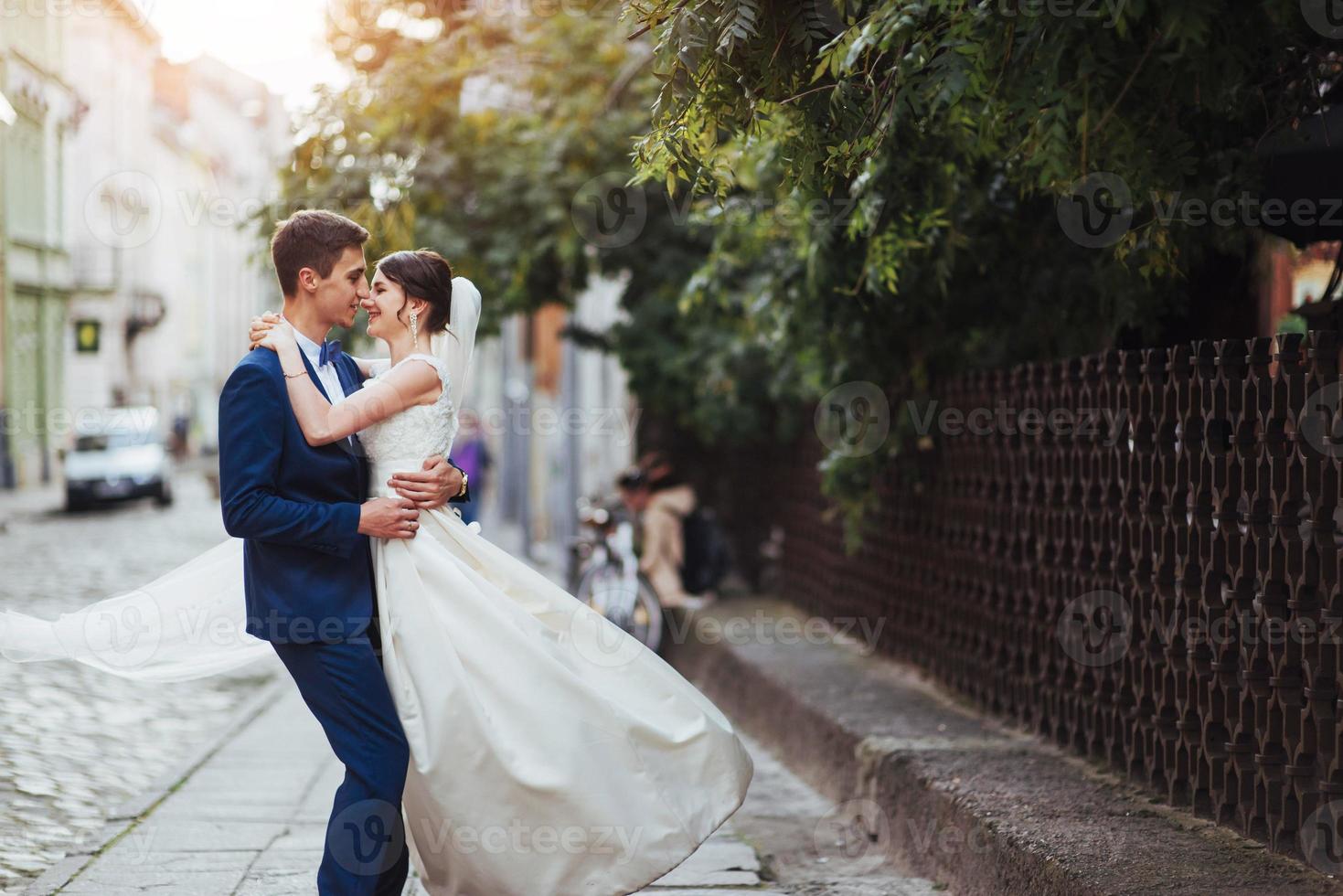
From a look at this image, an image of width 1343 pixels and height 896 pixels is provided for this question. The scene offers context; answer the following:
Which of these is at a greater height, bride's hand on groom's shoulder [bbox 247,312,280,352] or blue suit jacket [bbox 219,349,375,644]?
bride's hand on groom's shoulder [bbox 247,312,280,352]

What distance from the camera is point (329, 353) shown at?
4.07 metres

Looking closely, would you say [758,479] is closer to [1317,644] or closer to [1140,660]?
[1140,660]

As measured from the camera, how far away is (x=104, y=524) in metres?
25.7

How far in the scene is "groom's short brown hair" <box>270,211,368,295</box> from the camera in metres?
3.96

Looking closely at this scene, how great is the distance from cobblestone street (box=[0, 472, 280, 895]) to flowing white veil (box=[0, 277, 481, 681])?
1.29 m

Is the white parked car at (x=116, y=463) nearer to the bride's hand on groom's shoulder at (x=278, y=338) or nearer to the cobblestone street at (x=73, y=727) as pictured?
the cobblestone street at (x=73, y=727)

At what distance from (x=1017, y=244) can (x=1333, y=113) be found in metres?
2.11
